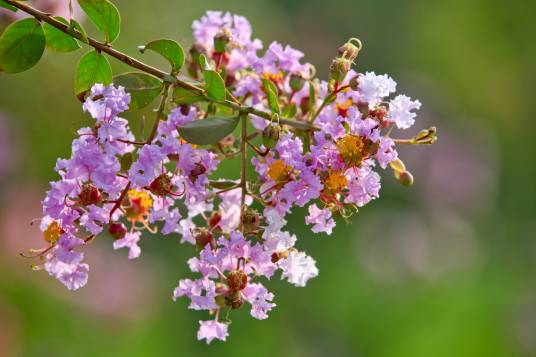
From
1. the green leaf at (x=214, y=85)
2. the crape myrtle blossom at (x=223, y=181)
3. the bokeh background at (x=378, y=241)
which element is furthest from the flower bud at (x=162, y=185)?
the bokeh background at (x=378, y=241)

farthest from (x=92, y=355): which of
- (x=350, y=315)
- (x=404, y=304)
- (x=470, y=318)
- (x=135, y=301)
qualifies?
(x=470, y=318)

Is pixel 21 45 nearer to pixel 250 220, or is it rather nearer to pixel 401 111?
pixel 250 220

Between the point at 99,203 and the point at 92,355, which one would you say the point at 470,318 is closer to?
the point at 92,355

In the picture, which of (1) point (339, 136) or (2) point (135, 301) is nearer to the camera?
(1) point (339, 136)

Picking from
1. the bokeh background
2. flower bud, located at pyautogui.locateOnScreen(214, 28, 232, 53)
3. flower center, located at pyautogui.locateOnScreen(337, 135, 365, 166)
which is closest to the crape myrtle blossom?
flower center, located at pyautogui.locateOnScreen(337, 135, 365, 166)

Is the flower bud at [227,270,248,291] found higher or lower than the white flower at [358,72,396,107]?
lower

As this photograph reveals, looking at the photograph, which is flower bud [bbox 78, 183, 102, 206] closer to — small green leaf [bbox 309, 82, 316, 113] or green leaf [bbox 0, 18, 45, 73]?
green leaf [bbox 0, 18, 45, 73]
